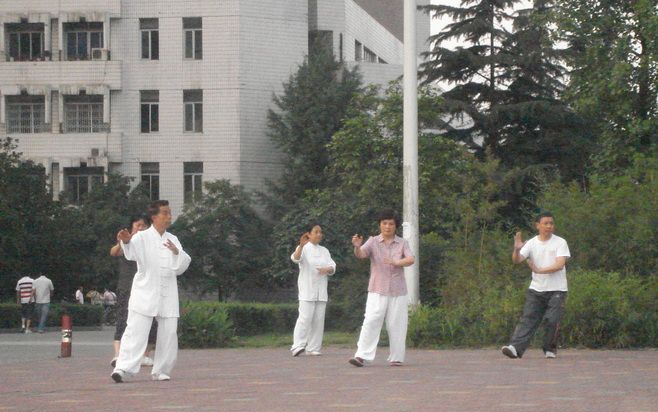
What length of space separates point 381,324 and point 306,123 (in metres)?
43.4

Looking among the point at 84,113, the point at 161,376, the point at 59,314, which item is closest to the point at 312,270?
the point at 161,376

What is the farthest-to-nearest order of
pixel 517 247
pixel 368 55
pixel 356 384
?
pixel 368 55
pixel 517 247
pixel 356 384

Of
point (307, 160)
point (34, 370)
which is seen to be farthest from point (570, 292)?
point (307, 160)

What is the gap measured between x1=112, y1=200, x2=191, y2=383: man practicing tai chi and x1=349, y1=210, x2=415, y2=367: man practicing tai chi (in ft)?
9.41

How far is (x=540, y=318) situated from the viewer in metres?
19.1

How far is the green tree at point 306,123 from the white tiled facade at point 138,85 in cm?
206

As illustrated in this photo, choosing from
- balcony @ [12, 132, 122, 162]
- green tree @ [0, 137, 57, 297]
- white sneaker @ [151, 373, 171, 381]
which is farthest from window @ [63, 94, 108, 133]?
white sneaker @ [151, 373, 171, 381]

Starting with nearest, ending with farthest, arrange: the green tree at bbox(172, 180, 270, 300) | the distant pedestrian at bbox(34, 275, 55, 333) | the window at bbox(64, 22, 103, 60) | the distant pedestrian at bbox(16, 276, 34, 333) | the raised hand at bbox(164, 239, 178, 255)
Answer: the raised hand at bbox(164, 239, 178, 255)
the distant pedestrian at bbox(16, 276, 34, 333)
the distant pedestrian at bbox(34, 275, 55, 333)
the green tree at bbox(172, 180, 270, 300)
the window at bbox(64, 22, 103, 60)

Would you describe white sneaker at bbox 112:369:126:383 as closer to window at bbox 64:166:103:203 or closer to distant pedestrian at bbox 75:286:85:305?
distant pedestrian at bbox 75:286:85:305

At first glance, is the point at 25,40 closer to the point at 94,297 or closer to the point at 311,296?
the point at 94,297

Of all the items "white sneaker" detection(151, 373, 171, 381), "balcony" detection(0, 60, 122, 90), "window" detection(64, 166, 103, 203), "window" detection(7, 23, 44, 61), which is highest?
"window" detection(7, 23, 44, 61)

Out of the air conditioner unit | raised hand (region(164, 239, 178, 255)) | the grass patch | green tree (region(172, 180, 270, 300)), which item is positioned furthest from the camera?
the air conditioner unit

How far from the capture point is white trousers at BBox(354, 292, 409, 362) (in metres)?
17.5

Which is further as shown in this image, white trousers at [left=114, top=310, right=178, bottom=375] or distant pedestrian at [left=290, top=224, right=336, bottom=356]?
distant pedestrian at [left=290, top=224, right=336, bottom=356]
